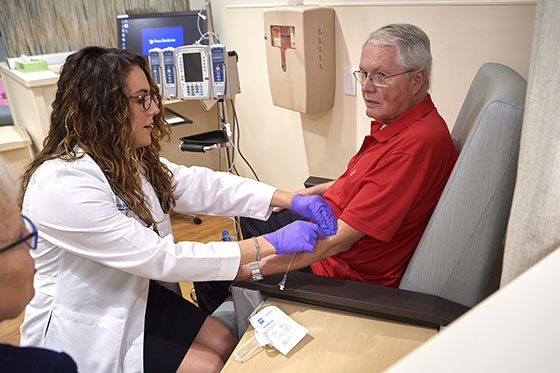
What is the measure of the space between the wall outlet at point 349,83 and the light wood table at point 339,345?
147 centimetres

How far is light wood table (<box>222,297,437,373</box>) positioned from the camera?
1.14 meters

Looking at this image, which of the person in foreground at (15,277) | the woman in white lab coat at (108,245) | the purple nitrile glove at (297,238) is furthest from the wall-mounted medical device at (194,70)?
the person in foreground at (15,277)

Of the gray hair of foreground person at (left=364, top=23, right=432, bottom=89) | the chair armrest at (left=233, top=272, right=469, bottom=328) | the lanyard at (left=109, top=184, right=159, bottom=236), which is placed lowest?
the chair armrest at (left=233, top=272, right=469, bottom=328)

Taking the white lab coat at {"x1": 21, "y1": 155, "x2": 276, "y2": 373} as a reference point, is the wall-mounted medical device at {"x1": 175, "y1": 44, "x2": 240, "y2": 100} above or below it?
above

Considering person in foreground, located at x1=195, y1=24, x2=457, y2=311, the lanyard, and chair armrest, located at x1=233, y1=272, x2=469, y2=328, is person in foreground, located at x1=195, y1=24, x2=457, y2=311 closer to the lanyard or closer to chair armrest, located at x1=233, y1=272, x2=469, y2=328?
chair armrest, located at x1=233, y1=272, x2=469, y2=328

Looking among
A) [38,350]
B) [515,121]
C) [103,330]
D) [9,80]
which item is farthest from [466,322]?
[9,80]

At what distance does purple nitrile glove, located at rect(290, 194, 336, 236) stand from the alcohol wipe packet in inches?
11.9

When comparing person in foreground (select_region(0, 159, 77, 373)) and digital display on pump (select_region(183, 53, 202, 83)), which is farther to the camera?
digital display on pump (select_region(183, 53, 202, 83))

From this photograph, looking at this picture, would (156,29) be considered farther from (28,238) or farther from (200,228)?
(28,238)

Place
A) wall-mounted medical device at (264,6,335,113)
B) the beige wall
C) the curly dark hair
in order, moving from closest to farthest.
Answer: the curly dark hair < the beige wall < wall-mounted medical device at (264,6,335,113)

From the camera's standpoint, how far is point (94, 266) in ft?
4.48

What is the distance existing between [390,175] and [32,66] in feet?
8.14

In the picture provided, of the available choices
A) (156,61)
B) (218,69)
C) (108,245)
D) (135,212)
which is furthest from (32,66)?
(108,245)

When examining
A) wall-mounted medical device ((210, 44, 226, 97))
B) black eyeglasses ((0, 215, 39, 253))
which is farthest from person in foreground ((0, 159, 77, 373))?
wall-mounted medical device ((210, 44, 226, 97))
